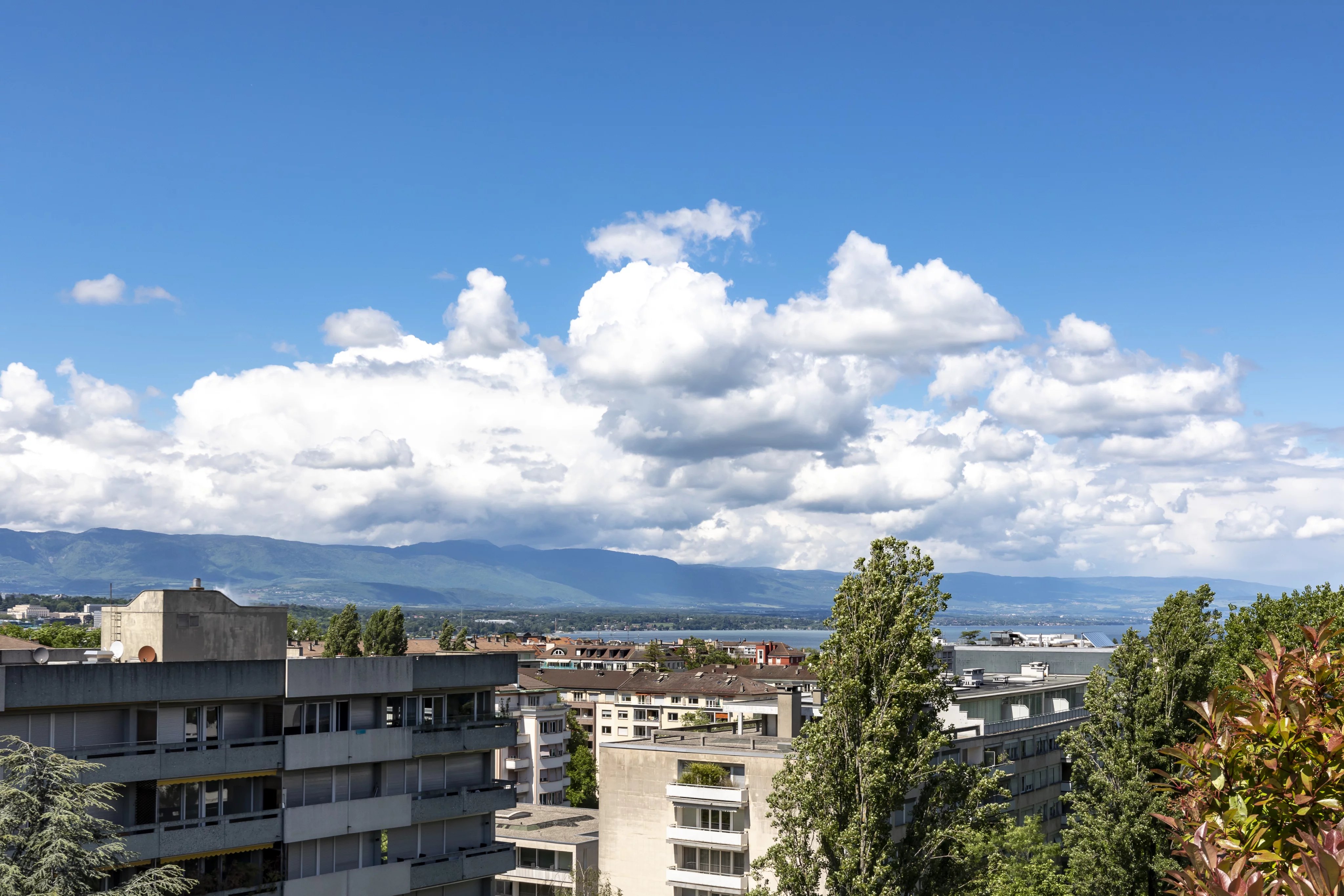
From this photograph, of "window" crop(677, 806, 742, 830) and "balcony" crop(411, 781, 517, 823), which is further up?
"balcony" crop(411, 781, 517, 823)

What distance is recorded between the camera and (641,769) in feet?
194

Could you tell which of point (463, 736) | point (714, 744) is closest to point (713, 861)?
point (714, 744)

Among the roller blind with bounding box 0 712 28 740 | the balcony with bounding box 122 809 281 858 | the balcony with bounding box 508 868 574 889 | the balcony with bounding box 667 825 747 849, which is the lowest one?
the balcony with bounding box 508 868 574 889

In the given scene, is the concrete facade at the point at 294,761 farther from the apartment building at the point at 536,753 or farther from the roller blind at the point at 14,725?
the apartment building at the point at 536,753

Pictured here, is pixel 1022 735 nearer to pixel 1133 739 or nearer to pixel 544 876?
pixel 1133 739

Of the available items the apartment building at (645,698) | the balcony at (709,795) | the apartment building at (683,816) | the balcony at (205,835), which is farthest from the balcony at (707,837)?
the apartment building at (645,698)

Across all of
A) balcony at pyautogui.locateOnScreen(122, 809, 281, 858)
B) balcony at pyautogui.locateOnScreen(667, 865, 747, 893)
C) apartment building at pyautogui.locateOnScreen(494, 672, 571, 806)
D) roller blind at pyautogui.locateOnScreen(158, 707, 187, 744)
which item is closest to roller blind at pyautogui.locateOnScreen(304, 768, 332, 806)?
balcony at pyautogui.locateOnScreen(122, 809, 281, 858)

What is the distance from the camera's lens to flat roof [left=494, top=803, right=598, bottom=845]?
68812 mm

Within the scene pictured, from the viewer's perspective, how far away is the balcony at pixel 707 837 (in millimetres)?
55125

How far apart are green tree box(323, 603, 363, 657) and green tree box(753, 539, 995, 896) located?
303ft

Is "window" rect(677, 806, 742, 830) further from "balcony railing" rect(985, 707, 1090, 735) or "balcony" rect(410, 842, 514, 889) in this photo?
"balcony railing" rect(985, 707, 1090, 735)

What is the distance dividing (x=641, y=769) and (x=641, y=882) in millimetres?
5886

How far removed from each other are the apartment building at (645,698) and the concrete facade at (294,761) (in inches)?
3295

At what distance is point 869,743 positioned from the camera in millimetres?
37750
